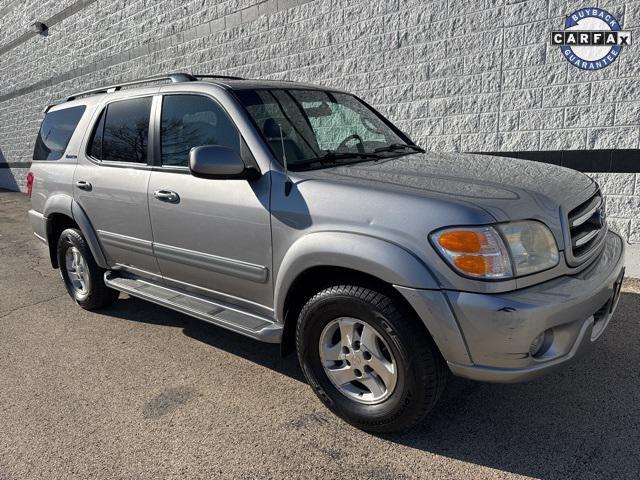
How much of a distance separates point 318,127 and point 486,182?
1.28 m

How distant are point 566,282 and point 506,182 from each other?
0.58 m

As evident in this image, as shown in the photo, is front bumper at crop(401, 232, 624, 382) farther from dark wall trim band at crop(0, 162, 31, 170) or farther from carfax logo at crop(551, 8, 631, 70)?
dark wall trim band at crop(0, 162, 31, 170)

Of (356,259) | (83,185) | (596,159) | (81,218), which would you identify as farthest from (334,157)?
(596,159)

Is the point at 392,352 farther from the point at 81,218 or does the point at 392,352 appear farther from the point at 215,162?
the point at 81,218

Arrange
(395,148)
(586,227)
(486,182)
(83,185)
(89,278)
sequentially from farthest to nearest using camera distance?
1. (89,278)
2. (83,185)
3. (395,148)
4. (586,227)
5. (486,182)

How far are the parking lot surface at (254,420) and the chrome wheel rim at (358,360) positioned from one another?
0.23 metres

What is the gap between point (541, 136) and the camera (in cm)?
581

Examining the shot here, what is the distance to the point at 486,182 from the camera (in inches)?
105

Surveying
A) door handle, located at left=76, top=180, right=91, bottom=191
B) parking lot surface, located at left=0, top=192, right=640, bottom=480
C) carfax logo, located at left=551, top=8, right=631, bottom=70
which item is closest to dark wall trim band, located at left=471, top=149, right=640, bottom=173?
carfax logo, located at left=551, top=8, right=631, bottom=70

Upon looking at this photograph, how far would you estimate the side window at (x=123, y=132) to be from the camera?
3.85 metres

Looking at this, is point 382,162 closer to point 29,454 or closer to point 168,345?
point 168,345

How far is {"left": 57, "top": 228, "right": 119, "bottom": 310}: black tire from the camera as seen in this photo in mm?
4541

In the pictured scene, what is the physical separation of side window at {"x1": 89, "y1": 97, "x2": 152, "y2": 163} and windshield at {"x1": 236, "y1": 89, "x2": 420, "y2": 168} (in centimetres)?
96

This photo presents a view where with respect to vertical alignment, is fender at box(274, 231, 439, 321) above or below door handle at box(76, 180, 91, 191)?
below
